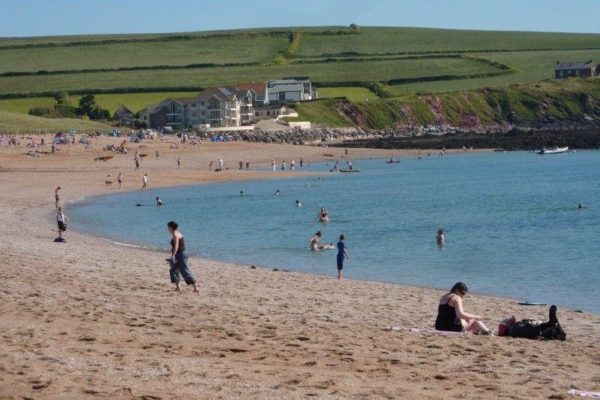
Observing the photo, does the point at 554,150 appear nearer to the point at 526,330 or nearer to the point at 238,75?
the point at 238,75

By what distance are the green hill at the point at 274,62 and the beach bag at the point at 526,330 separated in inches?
4593

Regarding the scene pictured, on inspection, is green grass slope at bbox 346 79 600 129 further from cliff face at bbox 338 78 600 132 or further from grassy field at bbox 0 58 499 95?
grassy field at bbox 0 58 499 95

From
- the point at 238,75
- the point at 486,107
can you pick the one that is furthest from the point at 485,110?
the point at 238,75

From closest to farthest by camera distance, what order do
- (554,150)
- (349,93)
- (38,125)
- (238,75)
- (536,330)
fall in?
(536,330)
(554,150)
(38,125)
(349,93)
(238,75)

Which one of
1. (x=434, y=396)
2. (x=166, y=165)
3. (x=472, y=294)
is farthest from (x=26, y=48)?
(x=434, y=396)

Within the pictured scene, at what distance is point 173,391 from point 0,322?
4.19m

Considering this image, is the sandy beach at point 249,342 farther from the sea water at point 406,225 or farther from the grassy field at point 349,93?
the grassy field at point 349,93

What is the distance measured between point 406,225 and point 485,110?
331 ft

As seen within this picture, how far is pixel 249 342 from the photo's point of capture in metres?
12.4

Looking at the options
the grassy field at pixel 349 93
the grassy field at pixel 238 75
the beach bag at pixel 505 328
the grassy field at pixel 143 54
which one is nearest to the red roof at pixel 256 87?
the grassy field at pixel 238 75

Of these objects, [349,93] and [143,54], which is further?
[143,54]

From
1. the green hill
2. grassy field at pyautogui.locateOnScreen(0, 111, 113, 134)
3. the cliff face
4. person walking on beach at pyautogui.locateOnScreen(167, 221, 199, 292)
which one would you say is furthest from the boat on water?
person walking on beach at pyautogui.locateOnScreen(167, 221, 199, 292)

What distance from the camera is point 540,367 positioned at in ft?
38.4

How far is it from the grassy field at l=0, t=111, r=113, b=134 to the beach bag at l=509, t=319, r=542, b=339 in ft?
284
